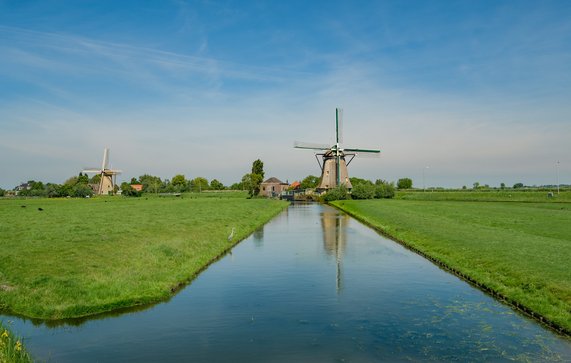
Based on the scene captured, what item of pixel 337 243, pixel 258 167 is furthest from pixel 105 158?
pixel 337 243

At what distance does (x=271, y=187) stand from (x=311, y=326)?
13871 centimetres

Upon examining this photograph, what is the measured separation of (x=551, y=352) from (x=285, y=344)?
23.8 feet

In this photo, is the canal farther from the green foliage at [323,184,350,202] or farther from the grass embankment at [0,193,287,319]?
the green foliage at [323,184,350,202]

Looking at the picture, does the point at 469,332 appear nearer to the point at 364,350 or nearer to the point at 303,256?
the point at 364,350

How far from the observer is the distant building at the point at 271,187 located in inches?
5926

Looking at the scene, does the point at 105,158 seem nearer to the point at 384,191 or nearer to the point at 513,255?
the point at 384,191

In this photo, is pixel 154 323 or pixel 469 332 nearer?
pixel 469 332

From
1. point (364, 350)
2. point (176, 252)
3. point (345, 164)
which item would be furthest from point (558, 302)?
point (345, 164)

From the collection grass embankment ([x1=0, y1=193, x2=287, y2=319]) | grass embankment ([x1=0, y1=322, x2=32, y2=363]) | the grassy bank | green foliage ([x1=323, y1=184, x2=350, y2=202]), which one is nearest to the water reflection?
the grassy bank

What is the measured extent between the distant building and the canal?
126587 millimetres

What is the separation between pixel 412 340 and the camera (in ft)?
43.1

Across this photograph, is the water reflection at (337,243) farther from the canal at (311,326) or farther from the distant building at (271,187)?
the distant building at (271,187)

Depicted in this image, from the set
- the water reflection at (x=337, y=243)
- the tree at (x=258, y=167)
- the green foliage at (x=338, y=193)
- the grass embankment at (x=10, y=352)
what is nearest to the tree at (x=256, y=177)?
the tree at (x=258, y=167)

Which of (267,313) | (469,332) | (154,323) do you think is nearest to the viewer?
(469,332)
